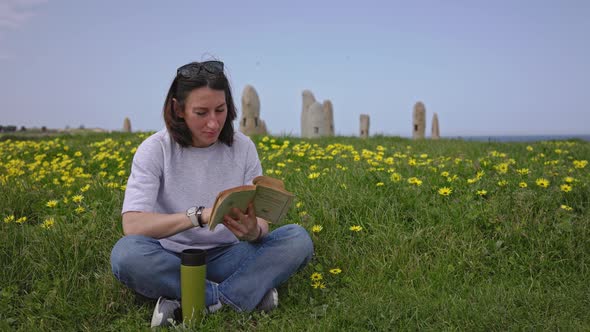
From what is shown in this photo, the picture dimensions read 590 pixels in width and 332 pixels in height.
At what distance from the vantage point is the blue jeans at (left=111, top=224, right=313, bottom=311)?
9.10 feet

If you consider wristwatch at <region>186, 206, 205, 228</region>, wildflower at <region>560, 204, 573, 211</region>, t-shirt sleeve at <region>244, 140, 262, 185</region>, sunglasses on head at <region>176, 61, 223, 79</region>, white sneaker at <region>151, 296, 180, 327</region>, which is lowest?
white sneaker at <region>151, 296, 180, 327</region>

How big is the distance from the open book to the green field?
646mm

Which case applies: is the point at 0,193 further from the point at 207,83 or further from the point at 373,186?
the point at 373,186

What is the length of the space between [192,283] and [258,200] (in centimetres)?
59

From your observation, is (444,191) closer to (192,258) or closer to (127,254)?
(192,258)

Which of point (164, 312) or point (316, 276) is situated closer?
point (164, 312)

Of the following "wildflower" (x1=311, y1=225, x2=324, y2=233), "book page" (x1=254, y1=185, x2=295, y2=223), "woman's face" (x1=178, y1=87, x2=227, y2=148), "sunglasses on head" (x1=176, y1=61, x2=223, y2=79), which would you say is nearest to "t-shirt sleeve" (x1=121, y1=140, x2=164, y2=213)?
"woman's face" (x1=178, y1=87, x2=227, y2=148)

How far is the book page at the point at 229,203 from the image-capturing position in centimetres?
234

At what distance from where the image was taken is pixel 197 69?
2.72 meters

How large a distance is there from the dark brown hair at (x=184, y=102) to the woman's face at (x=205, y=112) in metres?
0.03

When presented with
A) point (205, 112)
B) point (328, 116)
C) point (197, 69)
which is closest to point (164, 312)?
point (205, 112)

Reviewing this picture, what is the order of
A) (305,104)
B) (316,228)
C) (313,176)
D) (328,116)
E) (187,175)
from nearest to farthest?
(187,175)
(316,228)
(313,176)
(328,116)
(305,104)

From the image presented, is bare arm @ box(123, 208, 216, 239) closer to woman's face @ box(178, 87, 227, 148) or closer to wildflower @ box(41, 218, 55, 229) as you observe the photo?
woman's face @ box(178, 87, 227, 148)

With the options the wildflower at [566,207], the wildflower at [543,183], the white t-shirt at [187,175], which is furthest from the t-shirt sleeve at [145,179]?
the wildflower at [543,183]
